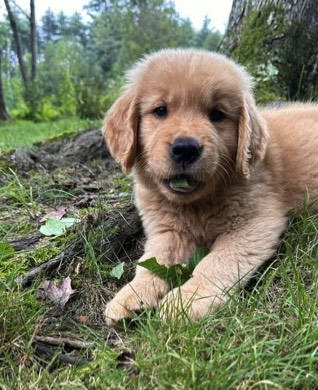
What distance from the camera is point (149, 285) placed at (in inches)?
101

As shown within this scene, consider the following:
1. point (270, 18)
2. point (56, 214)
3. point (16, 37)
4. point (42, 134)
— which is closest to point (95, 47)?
point (16, 37)

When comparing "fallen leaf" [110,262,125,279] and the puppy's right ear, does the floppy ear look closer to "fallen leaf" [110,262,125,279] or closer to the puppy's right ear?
the puppy's right ear

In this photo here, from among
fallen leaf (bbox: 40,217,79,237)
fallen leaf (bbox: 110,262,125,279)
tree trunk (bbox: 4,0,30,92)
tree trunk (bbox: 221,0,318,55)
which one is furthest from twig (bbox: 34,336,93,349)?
tree trunk (bbox: 4,0,30,92)

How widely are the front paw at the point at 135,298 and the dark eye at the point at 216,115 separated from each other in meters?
0.93

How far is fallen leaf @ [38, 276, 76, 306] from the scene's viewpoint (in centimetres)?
253

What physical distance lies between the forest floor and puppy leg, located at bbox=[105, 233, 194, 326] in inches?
3.3

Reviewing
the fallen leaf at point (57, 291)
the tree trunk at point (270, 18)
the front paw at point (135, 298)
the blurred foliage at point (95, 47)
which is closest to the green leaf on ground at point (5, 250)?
the fallen leaf at point (57, 291)

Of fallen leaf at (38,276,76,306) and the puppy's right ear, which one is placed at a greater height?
the puppy's right ear

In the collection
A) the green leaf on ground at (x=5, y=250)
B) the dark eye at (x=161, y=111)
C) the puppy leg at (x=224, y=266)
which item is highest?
the dark eye at (x=161, y=111)

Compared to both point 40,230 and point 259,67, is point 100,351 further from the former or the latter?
point 259,67

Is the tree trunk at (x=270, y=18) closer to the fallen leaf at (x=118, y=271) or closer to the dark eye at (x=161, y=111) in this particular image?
the dark eye at (x=161, y=111)

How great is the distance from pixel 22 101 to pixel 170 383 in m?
21.9

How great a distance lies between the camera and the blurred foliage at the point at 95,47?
A: 2214cm

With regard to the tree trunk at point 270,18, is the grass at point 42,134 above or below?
below
